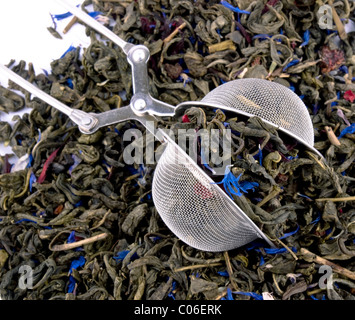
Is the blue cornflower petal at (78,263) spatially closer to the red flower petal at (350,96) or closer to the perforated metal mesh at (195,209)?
the perforated metal mesh at (195,209)

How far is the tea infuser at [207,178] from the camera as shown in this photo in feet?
4.04

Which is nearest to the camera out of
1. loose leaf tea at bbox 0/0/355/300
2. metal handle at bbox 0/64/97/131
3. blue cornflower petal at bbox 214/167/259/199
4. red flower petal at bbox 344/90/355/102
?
blue cornflower petal at bbox 214/167/259/199

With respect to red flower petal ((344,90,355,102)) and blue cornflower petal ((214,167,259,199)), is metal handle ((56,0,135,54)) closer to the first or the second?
blue cornflower petal ((214,167,259,199))

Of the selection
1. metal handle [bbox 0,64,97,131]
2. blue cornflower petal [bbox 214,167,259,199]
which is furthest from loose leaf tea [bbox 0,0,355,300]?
metal handle [bbox 0,64,97,131]

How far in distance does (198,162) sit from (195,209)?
174 millimetres

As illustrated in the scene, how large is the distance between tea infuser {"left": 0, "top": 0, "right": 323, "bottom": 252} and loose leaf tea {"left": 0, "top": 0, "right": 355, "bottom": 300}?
42 millimetres

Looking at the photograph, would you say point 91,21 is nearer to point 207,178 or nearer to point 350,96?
point 207,178

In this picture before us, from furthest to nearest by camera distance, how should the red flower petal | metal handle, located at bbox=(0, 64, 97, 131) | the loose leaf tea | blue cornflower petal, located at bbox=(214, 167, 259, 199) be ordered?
the red flower petal, metal handle, located at bbox=(0, 64, 97, 131), the loose leaf tea, blue cornflower petal, located at bbox=(214, 167, 259, 199)

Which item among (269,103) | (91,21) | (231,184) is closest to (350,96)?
(269,103)

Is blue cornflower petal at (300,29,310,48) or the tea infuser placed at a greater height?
blue cornflower petal at (300,29,310,48)

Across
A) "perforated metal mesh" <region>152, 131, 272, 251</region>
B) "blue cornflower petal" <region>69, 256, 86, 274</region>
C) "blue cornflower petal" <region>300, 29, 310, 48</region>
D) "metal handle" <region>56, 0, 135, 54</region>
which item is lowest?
"blue cornflower petal" <region>69, 256, 86, 274</region>

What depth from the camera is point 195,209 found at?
129 centimetres

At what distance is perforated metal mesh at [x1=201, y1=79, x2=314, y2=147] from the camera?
1.31 metres

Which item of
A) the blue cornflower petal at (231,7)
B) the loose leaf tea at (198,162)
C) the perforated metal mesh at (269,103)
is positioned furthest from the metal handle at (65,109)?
the blue cornflower petal at (231,7)
